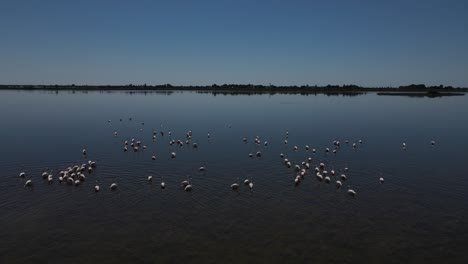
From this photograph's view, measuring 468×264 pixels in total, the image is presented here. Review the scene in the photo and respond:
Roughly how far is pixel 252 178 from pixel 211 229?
9.87 meters

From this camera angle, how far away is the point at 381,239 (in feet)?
59.2

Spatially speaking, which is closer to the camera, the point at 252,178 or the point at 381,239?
the point at 381,239

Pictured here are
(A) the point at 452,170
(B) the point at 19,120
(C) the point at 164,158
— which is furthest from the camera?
(B) the point at 19,120

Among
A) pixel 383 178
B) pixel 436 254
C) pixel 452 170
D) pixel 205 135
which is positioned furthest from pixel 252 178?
pixel 205 135

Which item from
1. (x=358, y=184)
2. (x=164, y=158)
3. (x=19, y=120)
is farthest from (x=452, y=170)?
(x=19, y=120)

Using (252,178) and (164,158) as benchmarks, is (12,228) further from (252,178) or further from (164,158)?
(164,158)

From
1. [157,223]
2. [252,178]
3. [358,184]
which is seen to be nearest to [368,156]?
[358,184]

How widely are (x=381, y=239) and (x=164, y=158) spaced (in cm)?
2172

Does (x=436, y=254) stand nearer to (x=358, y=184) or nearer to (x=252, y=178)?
(x=358, y=184)

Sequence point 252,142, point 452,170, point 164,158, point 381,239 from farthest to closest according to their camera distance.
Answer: point 252,142, point 164,158, point 452,170, point 381,239

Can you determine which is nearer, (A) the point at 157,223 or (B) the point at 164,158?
(A) the point at 157,223

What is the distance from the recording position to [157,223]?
19.7 m

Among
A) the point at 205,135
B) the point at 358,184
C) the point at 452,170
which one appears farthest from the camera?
the point at 205,135

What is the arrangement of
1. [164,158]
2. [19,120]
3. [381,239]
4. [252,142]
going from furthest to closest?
[19,120] < [252,142] < [164,158] < [381,239]
